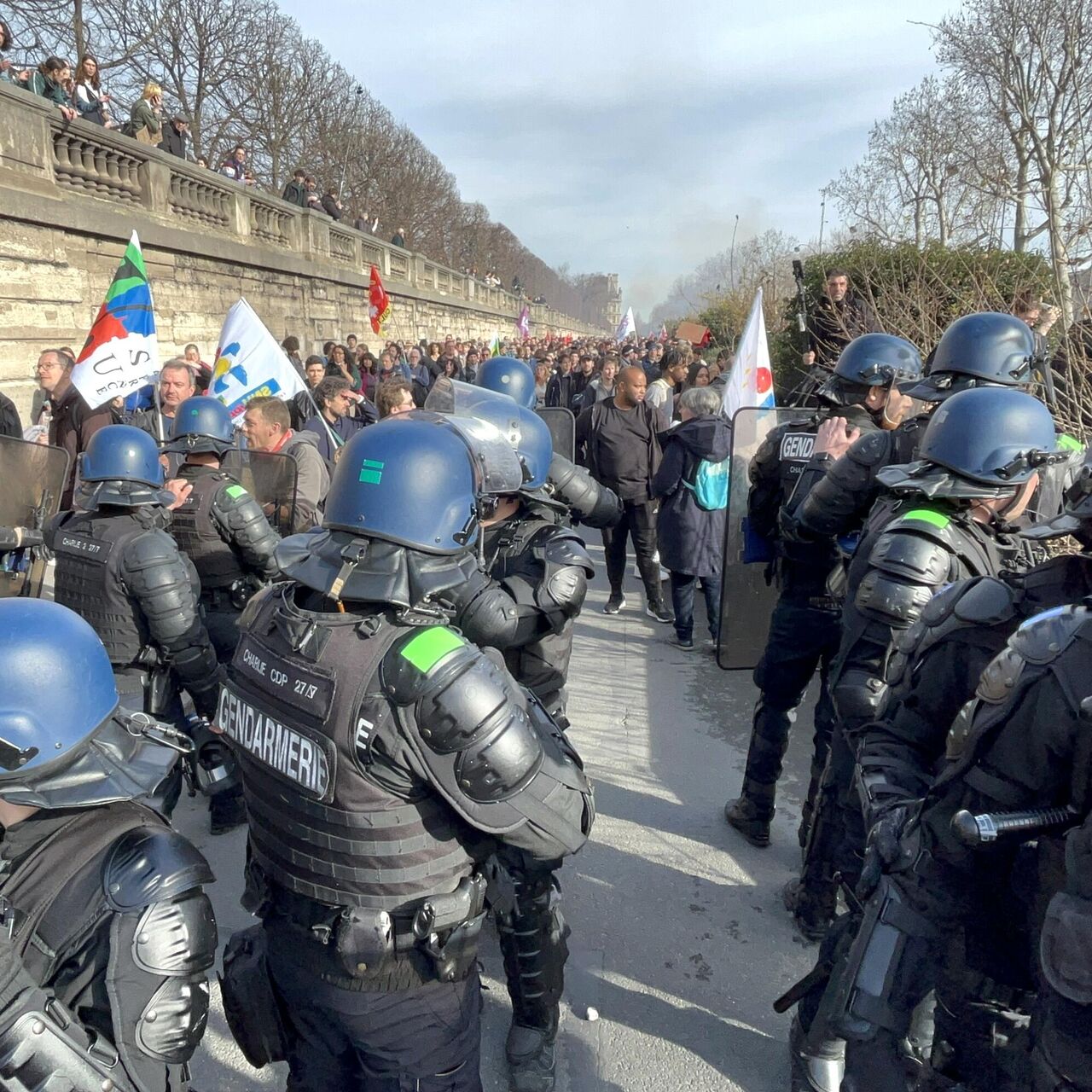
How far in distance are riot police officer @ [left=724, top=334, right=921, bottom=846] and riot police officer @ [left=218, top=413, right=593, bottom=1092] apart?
1658 millimetres

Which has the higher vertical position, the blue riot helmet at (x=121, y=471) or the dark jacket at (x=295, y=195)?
the dark jacket at (x=295, y=195)

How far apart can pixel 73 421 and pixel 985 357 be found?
588cm

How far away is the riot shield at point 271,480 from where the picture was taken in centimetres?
454

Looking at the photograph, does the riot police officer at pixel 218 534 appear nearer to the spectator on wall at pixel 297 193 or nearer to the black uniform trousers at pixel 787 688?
the black uniform trousers at pixel 787 688

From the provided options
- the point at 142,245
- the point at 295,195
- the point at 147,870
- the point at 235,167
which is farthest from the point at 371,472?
the point at 295,195

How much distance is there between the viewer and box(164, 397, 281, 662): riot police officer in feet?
11.8

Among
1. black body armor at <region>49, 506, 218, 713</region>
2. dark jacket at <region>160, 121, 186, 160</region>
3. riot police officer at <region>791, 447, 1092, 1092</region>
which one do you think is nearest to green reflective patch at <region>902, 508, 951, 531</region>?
riot police officer at <region>791, 447, 1092, 1092</region>

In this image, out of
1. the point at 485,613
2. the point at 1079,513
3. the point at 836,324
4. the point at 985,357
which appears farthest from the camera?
the point at 836,324

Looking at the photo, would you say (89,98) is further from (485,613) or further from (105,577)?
(485,613)

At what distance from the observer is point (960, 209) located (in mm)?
16812

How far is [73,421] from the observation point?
19.5 ft

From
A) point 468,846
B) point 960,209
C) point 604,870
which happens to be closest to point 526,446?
point 468,846

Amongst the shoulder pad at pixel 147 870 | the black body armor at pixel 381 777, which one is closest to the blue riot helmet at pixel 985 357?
the black body armor at pixel 381 777

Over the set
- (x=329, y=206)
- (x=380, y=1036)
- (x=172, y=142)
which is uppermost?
(x=329, y=206)
